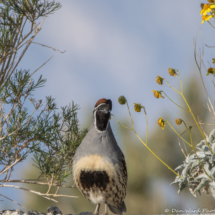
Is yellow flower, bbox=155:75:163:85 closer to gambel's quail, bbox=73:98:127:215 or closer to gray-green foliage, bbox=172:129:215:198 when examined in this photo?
gambel's quail, bbox=73:98:127:215

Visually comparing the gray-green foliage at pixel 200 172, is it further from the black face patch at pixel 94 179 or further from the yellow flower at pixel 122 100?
the yellow flower at pixel 122 100

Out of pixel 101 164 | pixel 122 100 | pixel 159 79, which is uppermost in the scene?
pixel 159 79

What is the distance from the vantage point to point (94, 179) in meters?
2.59

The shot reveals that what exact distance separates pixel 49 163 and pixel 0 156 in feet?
1.57

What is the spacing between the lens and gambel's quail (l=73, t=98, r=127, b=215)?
8.45 feet

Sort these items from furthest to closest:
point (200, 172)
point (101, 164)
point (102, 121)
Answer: point (200, 172), point (102, 121), point (101, 164)

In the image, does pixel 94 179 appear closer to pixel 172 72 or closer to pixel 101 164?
pixel 101 164

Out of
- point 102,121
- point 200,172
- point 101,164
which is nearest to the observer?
point 101,164

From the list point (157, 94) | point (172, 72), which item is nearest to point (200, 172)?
point (157, 94)

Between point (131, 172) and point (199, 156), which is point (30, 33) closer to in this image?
point (199, 156)

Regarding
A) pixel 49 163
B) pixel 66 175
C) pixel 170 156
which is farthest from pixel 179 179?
pixel 170 156

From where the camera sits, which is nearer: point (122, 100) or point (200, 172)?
point (122, 100)

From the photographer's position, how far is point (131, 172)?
22.7 feet

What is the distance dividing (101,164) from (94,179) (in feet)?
0.51
